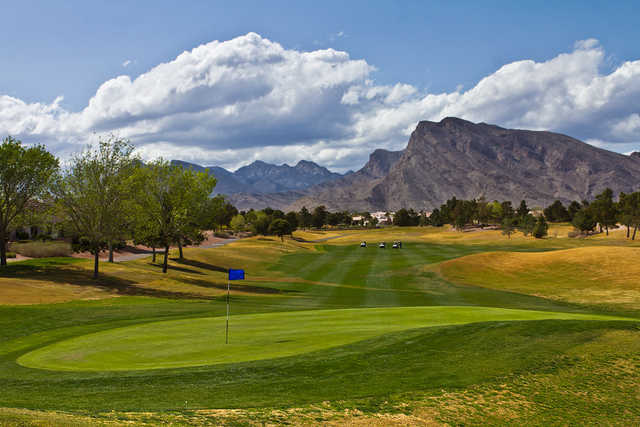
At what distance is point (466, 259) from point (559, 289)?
16251mm

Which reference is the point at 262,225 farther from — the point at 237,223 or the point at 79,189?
the point at 79,189

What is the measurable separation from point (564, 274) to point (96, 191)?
160ft

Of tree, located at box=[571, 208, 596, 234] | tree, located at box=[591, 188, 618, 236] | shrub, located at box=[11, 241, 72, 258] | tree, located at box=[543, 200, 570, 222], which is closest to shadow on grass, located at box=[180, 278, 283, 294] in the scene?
shrub, located at box=[11, 241, 72, 258]

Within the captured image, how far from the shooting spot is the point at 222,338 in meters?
18.0

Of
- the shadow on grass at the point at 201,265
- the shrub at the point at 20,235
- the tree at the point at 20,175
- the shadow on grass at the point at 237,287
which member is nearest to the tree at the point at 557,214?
the shadow on grass at the point at 201,265

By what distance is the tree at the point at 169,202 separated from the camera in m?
53.4

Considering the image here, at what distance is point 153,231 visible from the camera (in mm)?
53344

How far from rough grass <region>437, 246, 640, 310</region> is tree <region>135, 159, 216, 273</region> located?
1265 inches

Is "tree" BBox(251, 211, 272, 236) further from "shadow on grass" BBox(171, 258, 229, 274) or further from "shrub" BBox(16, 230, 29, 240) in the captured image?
"shadow on grass" BBox(171, 258, 229, 274)

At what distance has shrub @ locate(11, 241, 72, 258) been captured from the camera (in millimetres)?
64438

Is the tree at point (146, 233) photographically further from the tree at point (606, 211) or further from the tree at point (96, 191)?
the tree at point (606, 211)

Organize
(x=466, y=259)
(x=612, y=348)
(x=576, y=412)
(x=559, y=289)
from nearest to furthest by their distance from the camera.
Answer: (x=576, y=412), (x=612, y=348), (x=559, y=289), (x=466, y=259)

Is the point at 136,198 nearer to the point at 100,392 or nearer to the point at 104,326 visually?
the point at 104,326

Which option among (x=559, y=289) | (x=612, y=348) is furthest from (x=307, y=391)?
(x=559, y=289)
